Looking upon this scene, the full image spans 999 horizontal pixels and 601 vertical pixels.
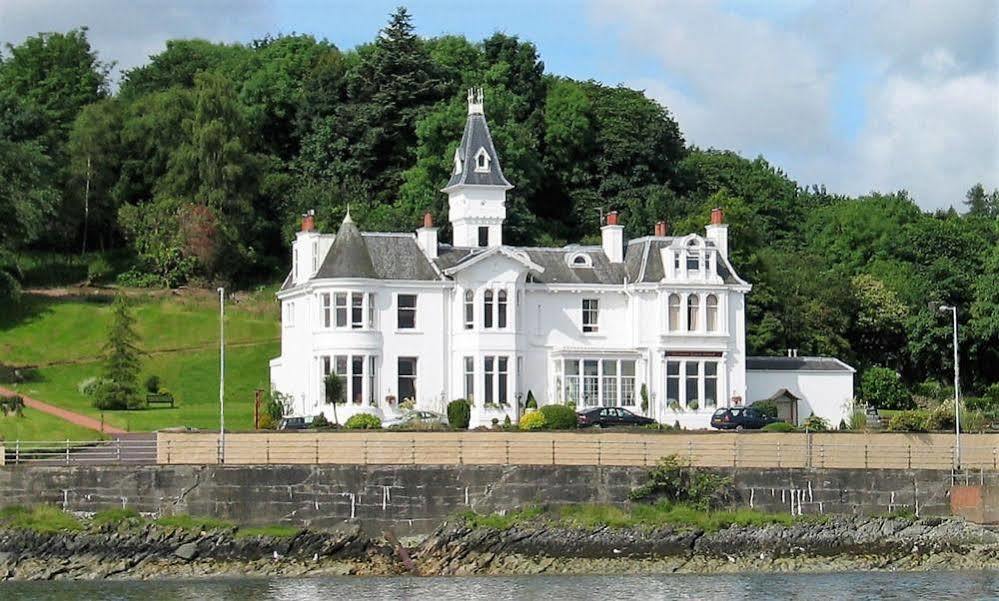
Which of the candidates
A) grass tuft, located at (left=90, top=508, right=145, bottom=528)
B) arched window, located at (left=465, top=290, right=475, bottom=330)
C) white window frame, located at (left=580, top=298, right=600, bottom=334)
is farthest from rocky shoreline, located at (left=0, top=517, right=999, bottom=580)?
white window frame, located at (left=580, top=298, right=600, bottom=334)

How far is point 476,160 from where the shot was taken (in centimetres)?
8494

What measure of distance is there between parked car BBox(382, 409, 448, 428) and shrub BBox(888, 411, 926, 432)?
15853mm

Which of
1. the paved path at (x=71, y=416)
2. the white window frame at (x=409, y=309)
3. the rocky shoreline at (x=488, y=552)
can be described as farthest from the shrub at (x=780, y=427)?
the paved path at (x=71, y=416)

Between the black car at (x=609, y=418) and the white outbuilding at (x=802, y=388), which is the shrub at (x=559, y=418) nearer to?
the black car at (x=609, y=418)

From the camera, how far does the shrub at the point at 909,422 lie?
73.1m

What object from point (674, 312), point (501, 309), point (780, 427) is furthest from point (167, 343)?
point (780, 427)

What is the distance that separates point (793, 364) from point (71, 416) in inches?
1105

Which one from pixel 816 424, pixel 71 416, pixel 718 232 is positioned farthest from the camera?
pixel 718 232

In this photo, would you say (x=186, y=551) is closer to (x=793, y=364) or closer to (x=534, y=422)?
(x=534, y=422)

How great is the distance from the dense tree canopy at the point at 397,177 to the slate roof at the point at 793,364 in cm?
617

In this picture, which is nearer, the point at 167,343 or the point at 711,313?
the point at 711,313

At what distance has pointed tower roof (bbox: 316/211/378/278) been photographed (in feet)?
260

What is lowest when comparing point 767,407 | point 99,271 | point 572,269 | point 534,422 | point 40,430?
point 40,430

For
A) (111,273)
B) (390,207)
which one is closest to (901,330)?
(390,207)
